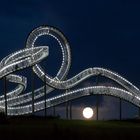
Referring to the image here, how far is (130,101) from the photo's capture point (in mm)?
98562

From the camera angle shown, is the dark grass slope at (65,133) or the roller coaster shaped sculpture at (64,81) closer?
the dark grass slope at (65,133)

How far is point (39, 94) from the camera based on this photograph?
10300cm

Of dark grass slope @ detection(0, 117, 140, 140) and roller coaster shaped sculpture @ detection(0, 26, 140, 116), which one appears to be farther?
roller coaster shaped sculpture @ detection(0, 26, 140, 116)

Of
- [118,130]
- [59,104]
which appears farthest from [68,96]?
[118,130]

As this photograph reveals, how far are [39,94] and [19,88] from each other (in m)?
3.37

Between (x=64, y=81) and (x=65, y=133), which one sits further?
(x=64, y=81)

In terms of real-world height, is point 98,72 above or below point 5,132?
above

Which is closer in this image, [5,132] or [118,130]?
[5,132]

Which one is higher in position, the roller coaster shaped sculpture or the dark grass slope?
the roller coaster shaped sculpture

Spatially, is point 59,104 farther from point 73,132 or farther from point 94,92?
point 73,132

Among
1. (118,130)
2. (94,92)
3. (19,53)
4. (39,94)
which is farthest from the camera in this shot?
(39,94)

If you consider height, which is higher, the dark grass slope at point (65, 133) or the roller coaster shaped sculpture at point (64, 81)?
the roller coaster shaped sculpture at point (64, 81)

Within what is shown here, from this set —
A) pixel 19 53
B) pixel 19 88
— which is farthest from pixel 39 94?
pixel 19 53

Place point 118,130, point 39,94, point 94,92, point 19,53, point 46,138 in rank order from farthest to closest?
point 39,94, point 94,92, point 19,53, point 118,130, point 46,138
